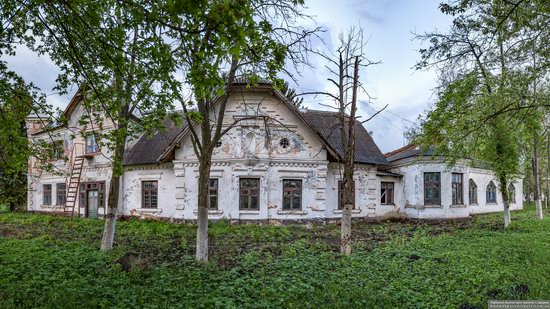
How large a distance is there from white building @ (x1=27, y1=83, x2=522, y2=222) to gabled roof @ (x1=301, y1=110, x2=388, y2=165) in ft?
0.27

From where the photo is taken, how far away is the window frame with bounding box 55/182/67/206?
24.1m

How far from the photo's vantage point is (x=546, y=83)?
10266mm

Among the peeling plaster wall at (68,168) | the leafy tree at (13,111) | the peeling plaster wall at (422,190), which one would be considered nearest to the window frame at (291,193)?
the peeling plaster wall at (422,190)

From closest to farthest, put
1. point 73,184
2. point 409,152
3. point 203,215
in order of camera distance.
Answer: point 203,215
point 409,152
point 73,184

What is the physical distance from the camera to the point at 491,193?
28.3 metres

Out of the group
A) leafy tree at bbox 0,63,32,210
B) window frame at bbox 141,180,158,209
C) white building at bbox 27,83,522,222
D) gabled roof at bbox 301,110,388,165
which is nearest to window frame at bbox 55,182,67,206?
white building at bbox 27,83,522,222

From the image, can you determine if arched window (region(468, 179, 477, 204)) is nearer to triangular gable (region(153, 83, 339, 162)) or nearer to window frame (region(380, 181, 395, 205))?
window frame (region(380, 181, 395, 205))

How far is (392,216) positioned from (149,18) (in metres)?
19.7

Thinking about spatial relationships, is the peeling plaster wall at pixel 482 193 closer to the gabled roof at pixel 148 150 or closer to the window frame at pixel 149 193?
the gabled roof at pixel 148 150

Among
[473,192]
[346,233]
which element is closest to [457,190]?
[473,192]

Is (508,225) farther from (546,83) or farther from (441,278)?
(441,278)

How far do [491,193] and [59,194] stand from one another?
30.4 meters

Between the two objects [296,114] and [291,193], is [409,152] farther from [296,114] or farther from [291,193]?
[291,193]

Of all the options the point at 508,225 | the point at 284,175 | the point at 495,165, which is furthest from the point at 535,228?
the point at 284,175
